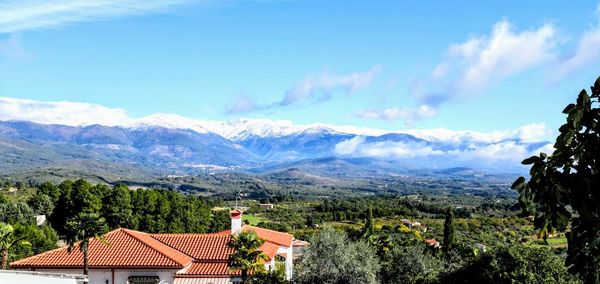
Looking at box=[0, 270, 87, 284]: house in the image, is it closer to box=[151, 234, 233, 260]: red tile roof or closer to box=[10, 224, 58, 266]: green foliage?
box=[151, 234, 233, 260]: red tile roof

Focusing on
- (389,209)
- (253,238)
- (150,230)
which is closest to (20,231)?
(150,230)

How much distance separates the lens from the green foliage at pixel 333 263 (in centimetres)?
2598

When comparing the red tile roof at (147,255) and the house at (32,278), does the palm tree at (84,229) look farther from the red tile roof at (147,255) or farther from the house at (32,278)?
the house at (32,278)

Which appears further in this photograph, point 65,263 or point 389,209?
point 389,209

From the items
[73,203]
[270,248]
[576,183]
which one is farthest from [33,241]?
[576,183]

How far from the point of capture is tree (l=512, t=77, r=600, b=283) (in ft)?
14.4

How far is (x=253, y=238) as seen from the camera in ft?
93.5

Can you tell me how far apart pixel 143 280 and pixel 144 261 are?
98 centimetres

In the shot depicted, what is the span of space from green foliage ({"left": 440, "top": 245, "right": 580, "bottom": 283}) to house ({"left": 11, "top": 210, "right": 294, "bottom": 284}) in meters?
12.3

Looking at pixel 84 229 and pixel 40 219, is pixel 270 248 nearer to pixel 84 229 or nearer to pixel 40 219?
pixel 84 229

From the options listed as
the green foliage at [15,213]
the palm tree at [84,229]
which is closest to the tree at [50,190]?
the green foliage at [15,213]

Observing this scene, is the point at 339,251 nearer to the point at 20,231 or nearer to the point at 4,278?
the point at 4,278

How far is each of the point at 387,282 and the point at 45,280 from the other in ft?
56.9

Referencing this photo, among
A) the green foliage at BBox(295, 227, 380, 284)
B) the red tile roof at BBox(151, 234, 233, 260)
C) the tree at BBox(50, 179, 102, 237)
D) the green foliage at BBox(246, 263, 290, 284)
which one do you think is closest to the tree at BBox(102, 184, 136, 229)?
the tree at BBox(50, 179, 102, 237)
